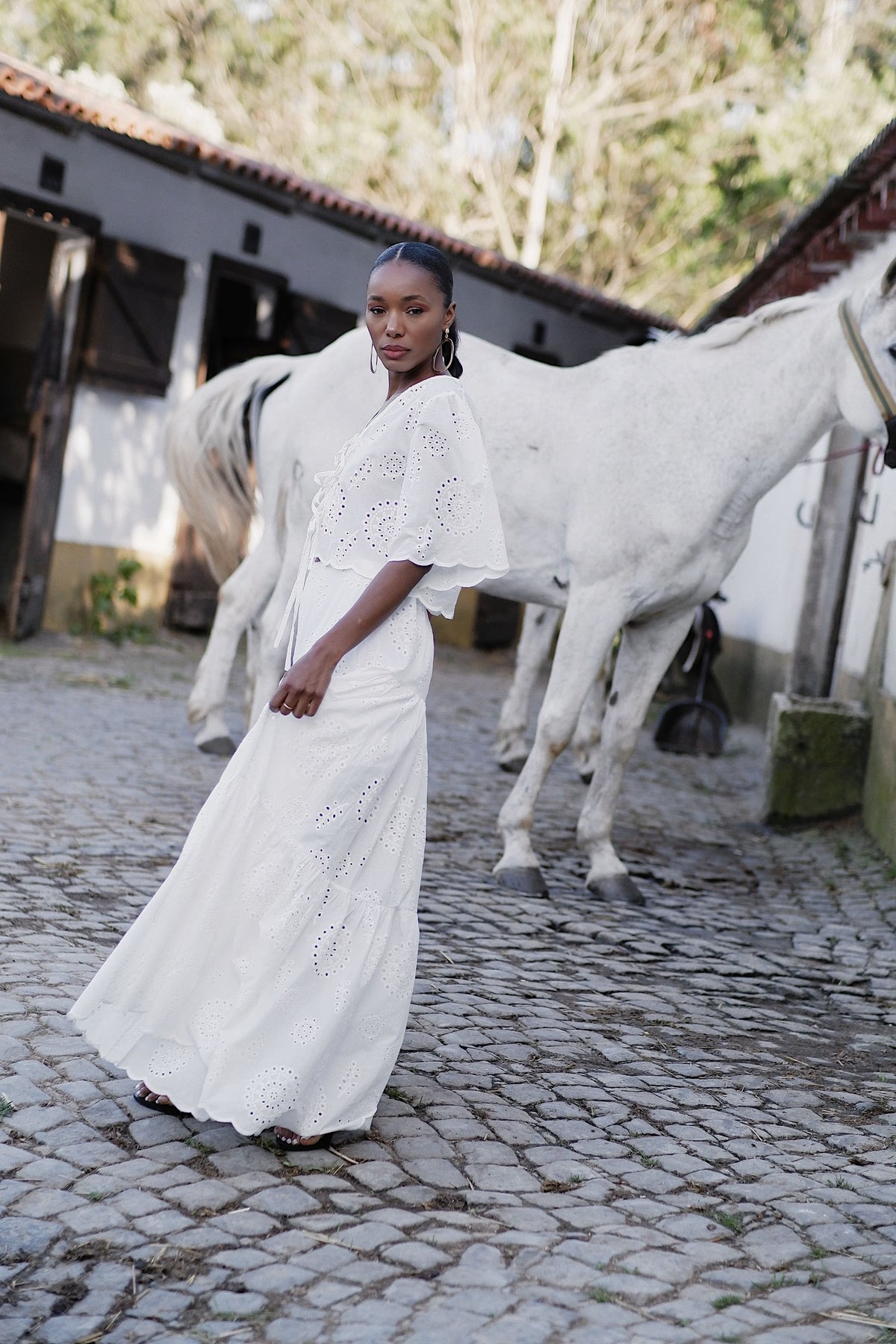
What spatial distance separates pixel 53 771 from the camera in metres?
6.30

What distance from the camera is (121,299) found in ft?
36.4

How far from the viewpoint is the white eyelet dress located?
107 inches

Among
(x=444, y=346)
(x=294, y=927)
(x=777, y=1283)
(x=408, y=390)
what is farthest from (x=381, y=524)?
(x=777, y=1283)

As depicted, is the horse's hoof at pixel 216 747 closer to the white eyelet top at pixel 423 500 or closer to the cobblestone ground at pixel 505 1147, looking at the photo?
the cobblestone ground at pixel 505 1147

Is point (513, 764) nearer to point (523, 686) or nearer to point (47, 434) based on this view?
point (523, 686)

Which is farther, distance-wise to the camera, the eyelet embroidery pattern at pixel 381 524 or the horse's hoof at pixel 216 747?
the horse's hoof at pixel 216 747

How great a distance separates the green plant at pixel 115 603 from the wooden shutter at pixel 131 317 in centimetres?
143

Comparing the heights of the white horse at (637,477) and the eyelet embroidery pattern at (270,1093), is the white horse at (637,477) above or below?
above

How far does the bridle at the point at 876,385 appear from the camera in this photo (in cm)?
510

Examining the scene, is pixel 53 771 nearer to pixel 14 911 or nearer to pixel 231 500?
pixel 231 500

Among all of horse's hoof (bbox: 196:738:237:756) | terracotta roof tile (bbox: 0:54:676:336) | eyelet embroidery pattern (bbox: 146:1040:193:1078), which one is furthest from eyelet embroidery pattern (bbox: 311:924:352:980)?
terracotta roof tile (bbox: 0:54:676:336)

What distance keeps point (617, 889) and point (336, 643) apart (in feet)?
9.92

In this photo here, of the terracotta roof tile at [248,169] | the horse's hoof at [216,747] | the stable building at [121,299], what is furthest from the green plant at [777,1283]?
the terracotta roof tile at [248,169]

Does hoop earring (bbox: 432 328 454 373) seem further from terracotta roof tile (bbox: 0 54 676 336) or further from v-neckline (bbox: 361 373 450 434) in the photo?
terracotta roof tile (bbox: 0 54 676 336)
